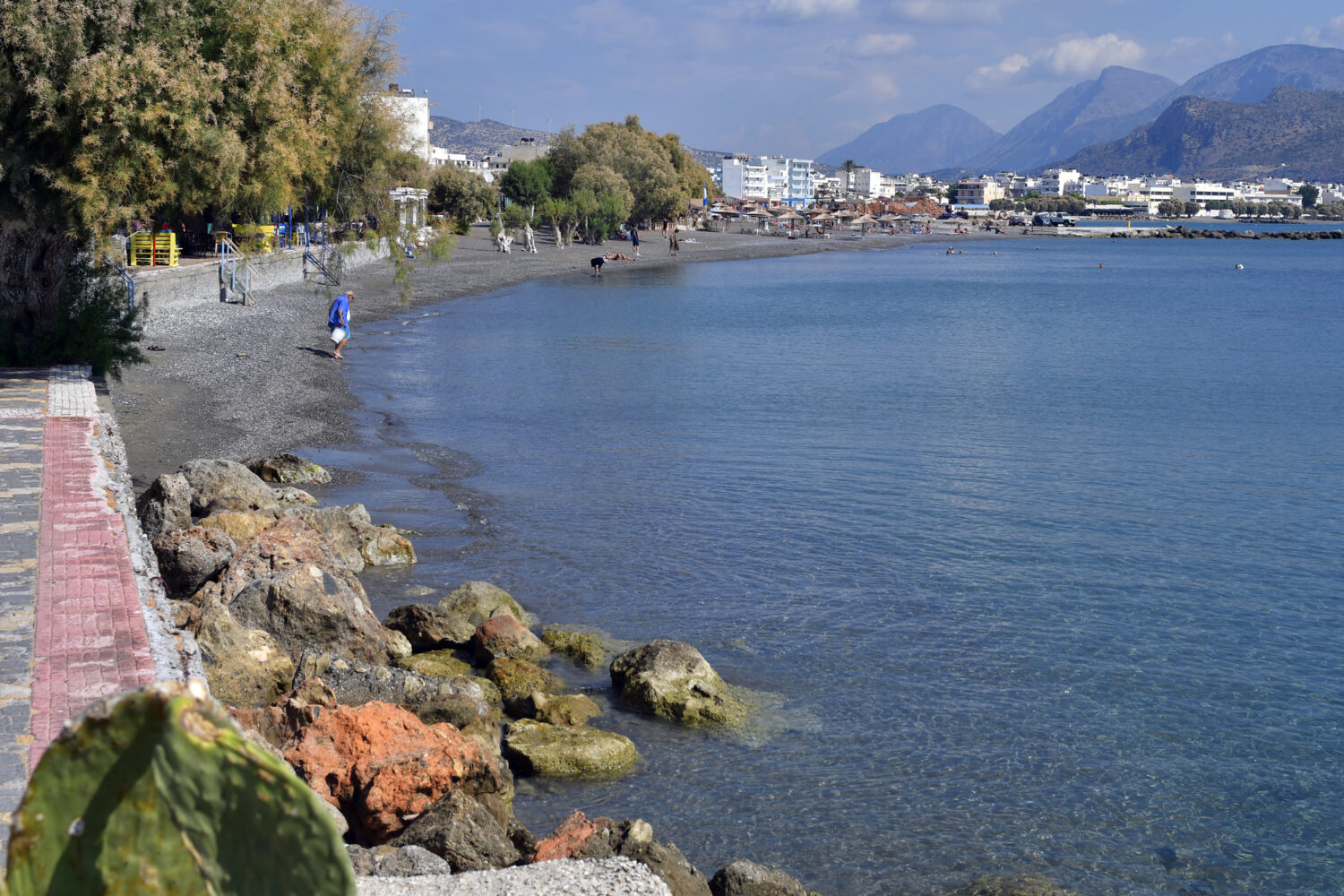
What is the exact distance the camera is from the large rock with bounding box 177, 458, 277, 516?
14000 mm

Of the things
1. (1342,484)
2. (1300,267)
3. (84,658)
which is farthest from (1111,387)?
(1300,267)

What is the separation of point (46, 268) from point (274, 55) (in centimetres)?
481

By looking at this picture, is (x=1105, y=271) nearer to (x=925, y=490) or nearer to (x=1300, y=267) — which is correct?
(x=1300, y=267)

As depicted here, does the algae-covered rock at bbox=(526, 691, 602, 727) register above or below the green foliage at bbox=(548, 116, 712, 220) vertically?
below

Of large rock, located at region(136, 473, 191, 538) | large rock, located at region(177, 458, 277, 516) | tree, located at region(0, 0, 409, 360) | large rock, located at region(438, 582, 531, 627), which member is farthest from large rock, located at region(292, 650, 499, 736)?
tree, located at region(0, 0, 409, 360)

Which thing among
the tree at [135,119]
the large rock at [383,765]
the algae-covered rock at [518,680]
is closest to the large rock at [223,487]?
the tree at [135,119]

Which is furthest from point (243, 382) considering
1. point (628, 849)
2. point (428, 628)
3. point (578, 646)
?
point (628, 849)

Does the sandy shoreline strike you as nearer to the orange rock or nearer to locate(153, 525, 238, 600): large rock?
locate(153, 525, 238, 600): large rock

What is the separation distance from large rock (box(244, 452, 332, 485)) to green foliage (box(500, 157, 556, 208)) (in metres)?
76.0

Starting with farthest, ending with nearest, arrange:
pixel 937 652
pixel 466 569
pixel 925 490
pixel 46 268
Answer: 1. pixel 925 490
2. pixel 46 268
3. pixel 466 569
4. pixel 937 652

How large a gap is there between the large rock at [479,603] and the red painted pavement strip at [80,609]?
368 centimetres

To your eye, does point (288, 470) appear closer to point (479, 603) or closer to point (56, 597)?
point (479, 603)

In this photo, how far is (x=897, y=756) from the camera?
10055 millimetres

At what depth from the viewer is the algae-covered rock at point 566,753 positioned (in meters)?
9.27
